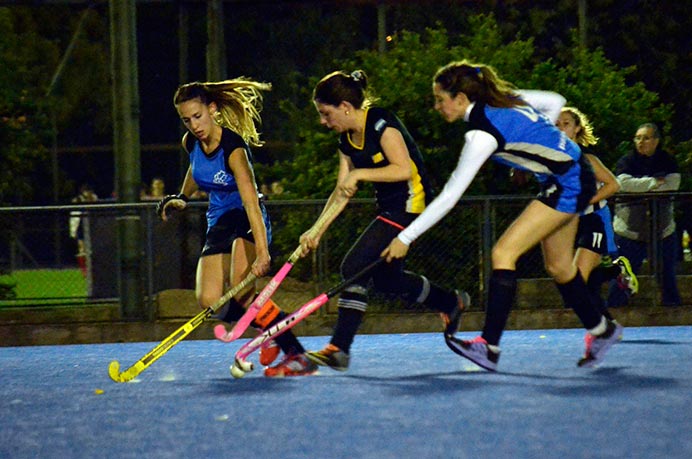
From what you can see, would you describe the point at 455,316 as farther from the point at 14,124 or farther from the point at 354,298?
the point at 14,124

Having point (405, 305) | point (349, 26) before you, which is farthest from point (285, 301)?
point (349, 26)

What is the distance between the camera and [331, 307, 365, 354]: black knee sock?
873cm

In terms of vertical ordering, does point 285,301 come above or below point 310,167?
below

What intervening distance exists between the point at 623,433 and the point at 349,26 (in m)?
34.7

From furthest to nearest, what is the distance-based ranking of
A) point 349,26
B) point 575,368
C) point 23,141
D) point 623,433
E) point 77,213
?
point 349,26, point 23,141, point 77,213, point 575,368, point 623,433

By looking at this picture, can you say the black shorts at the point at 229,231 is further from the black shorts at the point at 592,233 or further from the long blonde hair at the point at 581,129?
the black shorts at the point at 592,233

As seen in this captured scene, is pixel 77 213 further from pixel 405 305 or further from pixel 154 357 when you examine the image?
pixel 154 357

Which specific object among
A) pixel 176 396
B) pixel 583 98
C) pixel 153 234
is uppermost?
pixel 583 98

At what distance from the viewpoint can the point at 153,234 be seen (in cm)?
1285

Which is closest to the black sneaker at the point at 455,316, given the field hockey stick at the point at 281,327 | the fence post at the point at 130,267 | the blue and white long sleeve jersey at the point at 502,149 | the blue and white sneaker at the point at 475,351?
the blue and white sneaker at the point at 475,351

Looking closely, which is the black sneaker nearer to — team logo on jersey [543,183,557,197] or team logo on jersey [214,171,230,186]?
team logo on jersey [543,183,557,197]

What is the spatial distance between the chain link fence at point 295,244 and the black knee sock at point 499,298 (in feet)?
12.6

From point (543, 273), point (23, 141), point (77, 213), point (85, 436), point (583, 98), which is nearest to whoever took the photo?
point (85, 436)

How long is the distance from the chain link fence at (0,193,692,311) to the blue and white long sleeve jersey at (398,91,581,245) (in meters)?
3.88
